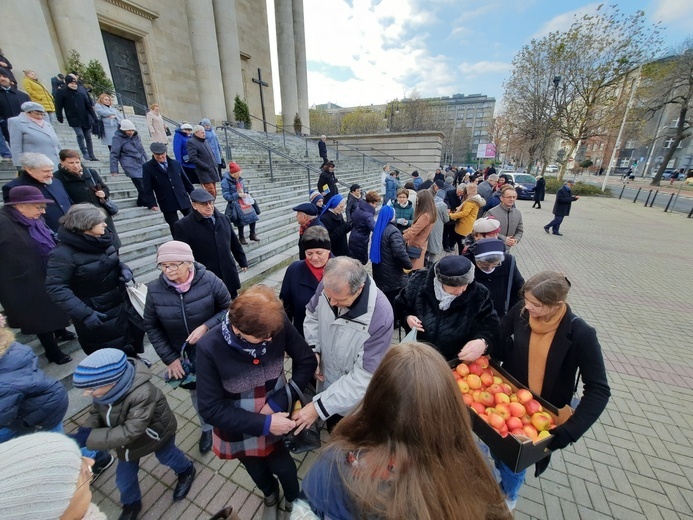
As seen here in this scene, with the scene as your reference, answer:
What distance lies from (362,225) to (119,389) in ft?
11.9

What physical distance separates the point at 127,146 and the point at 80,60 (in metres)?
8.31

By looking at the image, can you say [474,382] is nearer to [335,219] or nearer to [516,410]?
[516,410]

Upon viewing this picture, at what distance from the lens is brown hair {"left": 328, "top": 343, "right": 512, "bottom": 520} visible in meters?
0.87

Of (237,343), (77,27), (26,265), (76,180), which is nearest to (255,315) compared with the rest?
(237,343)

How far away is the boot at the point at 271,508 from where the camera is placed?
2084 mm

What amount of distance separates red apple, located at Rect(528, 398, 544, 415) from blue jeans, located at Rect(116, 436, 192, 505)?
2503mm

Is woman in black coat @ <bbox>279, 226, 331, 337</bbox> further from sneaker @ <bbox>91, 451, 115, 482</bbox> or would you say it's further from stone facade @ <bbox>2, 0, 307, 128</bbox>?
stone facade @ <bbox>2, 0, 307, 128</bbox>

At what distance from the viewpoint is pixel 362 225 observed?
468 centimetres

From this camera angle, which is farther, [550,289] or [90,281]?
[90,281]

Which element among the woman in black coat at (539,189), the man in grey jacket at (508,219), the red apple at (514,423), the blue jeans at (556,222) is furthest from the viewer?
the woman in black coat at (539,189)

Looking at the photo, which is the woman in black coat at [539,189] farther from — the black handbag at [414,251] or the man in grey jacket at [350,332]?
the man in grey jacket at [350,332]

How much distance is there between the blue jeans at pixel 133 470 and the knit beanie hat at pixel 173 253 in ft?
4.46

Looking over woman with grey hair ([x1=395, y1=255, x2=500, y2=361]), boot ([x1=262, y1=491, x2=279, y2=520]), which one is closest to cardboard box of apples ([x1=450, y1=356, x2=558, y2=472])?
woman with grey hair ([x1=395, y1=255, x2=500, y2=361])

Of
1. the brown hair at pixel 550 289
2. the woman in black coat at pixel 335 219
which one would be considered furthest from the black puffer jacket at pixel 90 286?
the brown hair at pixel 550 289
